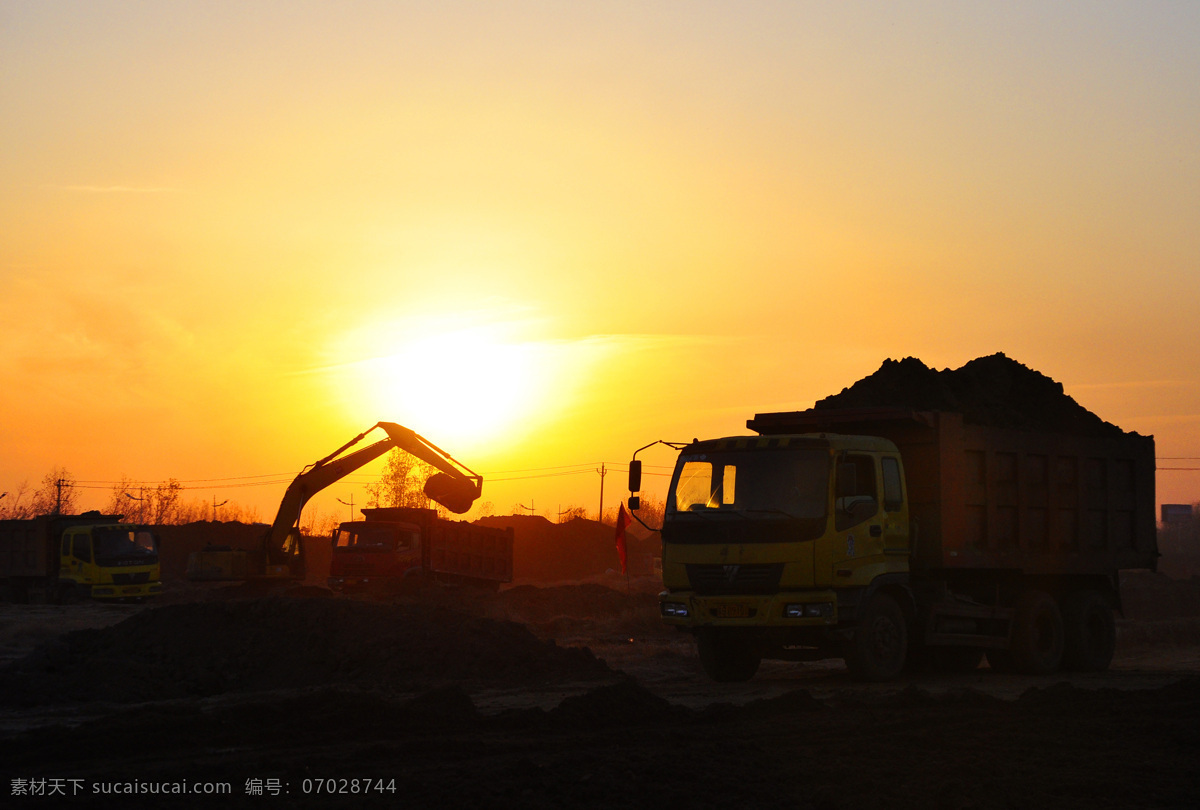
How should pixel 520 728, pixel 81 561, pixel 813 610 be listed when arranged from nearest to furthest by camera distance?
pixel 520 728 < pixel 813 610 < pixel 81 561

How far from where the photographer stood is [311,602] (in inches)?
797

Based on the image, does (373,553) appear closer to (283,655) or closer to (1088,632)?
(283,655)

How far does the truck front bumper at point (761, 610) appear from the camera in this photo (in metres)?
14.0

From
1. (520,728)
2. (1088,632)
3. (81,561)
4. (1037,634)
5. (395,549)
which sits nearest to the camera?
(520,728)

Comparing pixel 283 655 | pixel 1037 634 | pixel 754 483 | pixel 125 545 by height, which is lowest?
pixel 283 655

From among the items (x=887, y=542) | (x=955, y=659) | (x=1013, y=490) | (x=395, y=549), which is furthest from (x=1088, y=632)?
(x=395, y=549)

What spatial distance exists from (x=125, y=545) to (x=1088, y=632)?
3203cm

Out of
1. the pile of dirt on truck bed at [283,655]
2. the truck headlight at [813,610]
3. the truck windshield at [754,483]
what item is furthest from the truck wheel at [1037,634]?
the pile of dirt on truck bed at [283,655]

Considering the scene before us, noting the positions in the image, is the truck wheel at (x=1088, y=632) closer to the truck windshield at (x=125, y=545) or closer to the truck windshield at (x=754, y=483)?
the truck windshield at (x=754, y=483)

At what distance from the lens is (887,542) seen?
1484cm

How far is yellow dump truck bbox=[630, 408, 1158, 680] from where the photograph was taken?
14234 millimetres

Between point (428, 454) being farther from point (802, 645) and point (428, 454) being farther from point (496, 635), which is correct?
point (802, 645)

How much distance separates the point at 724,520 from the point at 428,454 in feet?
69.2

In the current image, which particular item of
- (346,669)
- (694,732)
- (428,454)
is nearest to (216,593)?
(428,454)
